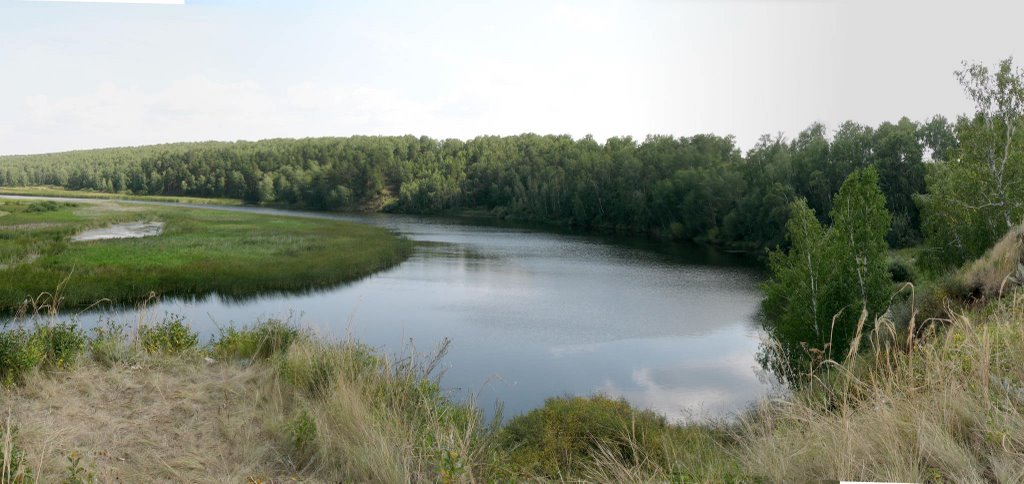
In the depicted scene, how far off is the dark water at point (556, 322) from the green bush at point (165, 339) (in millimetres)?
334

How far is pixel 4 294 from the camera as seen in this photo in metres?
17.9

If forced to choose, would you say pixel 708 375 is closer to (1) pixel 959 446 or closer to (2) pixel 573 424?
(2) pixel 573 424

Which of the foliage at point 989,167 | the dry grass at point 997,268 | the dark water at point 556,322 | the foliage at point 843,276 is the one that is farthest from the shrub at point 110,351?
the foliage at point 989,167

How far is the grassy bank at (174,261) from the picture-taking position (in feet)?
64.7

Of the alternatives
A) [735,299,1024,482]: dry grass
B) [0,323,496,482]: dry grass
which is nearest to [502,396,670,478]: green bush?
[0,323,496,482]: dry grass

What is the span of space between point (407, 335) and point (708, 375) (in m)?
8.03

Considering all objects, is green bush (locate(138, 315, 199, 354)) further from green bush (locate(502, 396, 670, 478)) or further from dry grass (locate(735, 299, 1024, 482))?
dry grass (locate(735, 299, 1024, 482))

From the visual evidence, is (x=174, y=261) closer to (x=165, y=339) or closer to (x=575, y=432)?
(x=165, y=339)

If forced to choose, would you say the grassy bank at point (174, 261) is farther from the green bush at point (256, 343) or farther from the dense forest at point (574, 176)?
the dense forest at point (574, 176)

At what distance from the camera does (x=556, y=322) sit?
20.1 metres

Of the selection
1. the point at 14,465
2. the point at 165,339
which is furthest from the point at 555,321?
the point at 14,465

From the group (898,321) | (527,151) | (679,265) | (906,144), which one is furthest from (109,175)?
(898,321)

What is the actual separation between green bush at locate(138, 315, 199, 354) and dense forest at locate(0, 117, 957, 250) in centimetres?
2897

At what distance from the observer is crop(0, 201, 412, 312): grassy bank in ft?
64.7
